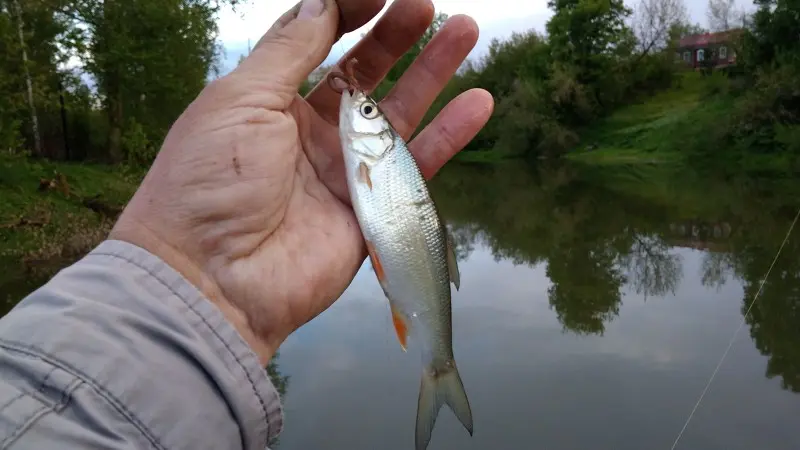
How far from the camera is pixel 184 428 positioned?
64.3 inches

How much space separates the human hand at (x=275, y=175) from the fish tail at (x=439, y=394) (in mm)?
499

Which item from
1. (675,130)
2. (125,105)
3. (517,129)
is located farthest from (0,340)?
(517,129)

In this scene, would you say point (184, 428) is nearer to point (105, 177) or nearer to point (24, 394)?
point (24, 394)

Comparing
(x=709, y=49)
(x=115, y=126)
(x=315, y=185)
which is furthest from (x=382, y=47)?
(x=709, y=49)

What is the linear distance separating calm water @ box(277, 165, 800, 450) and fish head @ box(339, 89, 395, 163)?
4270 mm

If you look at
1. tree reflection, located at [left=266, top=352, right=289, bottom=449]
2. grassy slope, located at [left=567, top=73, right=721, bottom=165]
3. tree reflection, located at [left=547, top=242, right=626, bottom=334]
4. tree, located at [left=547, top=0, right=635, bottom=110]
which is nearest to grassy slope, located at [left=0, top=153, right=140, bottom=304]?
tree reflection, located at [left=266, top=352, right=289, bottom=449]

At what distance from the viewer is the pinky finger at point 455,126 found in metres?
3.09

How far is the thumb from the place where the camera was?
2572 millimetres

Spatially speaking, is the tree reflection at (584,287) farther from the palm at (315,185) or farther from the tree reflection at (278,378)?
the palm at (315,185)

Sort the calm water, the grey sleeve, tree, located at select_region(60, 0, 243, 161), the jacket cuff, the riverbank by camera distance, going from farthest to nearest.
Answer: the riverbank
tree, located at select_region(60, 0, 243, 161)
the calm water
the jacket cuff
the grey sleeve

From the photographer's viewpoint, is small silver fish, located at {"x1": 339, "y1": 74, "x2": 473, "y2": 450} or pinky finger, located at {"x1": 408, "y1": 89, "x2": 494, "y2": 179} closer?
small silver fish, located at {"x1": 339, "y1": 74, "x2": 473, "y2": 450}

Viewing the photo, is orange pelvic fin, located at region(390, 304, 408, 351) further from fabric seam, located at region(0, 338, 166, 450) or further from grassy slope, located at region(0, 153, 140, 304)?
grassy slope, located at region(0, 153, 140, 304)

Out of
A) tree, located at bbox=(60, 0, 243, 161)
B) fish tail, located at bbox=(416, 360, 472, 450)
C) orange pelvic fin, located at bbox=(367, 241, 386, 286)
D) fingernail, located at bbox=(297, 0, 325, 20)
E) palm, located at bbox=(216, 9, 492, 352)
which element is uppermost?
tree, located at bbox=(60, 0, 243, 161)

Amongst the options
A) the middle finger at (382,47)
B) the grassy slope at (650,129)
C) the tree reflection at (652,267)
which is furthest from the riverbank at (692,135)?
the middle finger at (382,47)
